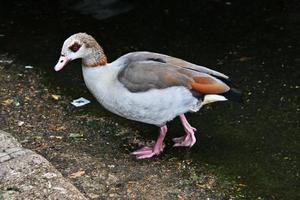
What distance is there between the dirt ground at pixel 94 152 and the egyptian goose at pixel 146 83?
0.39 metres

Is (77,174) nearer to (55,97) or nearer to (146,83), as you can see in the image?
(146,83)

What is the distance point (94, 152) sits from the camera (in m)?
4.71

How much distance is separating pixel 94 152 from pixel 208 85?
3.39 feet

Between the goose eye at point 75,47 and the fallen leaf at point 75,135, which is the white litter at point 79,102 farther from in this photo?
the goose eye at point 75,47

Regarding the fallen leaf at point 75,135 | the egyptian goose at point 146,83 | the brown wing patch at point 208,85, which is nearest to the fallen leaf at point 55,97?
the fallen leaf at point 75,135

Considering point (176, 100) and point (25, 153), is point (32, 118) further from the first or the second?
point (176, 100)

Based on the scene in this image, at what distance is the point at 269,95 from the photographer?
17.7 ft

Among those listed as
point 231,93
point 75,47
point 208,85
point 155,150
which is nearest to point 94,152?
point 155,150

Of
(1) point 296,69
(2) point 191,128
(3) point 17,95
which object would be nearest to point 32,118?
(3) point 17,95

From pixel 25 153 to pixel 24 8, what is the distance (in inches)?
157

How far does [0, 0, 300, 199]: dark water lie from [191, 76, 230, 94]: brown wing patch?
495mm

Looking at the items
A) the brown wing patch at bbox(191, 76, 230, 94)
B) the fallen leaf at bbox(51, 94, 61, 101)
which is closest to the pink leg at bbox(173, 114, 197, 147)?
the brown wing patch at bbox(191, 76, 230, 94)

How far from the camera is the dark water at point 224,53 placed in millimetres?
4508

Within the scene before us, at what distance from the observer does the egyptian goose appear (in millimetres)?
4352
